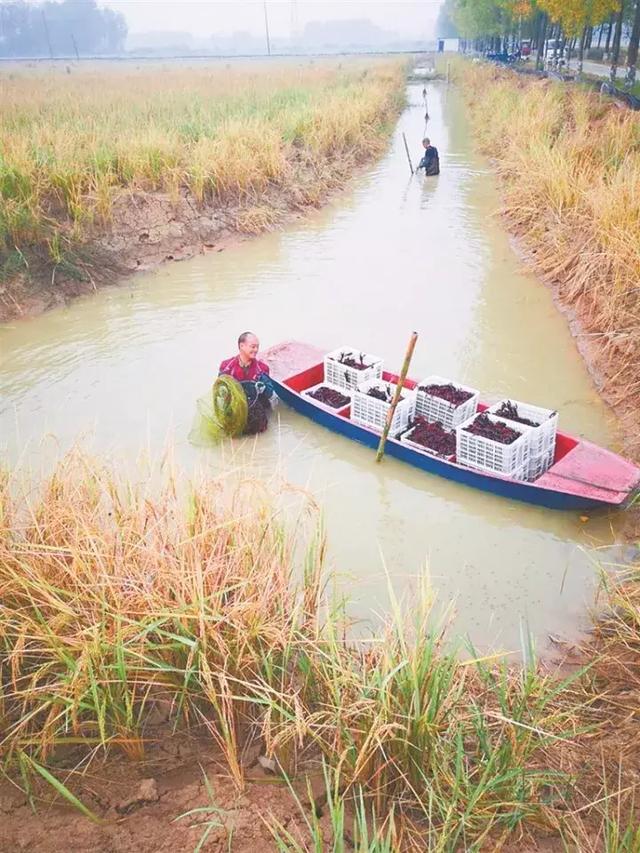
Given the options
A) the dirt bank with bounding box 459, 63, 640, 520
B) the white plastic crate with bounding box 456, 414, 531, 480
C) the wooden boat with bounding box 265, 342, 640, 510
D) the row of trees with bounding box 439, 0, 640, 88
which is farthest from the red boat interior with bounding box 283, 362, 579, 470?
the row of trees with bounding box 439, 0, 640, 88

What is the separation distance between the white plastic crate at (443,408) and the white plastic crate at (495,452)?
1.19 feet

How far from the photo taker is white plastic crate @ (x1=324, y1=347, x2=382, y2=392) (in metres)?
6.86

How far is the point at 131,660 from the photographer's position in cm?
309

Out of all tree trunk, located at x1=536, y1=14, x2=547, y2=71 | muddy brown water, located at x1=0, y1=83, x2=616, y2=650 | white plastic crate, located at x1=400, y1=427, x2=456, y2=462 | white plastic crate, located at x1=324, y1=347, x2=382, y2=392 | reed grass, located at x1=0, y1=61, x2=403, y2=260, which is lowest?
muddy brown water, located at x1=0, y1=83, x2=616, y2=650

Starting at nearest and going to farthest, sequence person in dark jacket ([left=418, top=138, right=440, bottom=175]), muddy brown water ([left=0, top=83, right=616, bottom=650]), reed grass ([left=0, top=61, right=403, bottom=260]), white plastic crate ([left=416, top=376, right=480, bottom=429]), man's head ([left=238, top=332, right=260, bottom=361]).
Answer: muddy brown water ([left=0, top=83, right=616, bottom=650]), white plastic crate ([left=416, top=376, right=480, bottom=429]), man's head ([left=238, top=332, right=260, bottom=361]), reed grass ([left=0, top=61, right=403, bottom=260]), person in dark jacket ([left=418, top=138, right=440, bottom=175])

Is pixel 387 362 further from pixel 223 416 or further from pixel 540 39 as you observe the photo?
pixel 540 39

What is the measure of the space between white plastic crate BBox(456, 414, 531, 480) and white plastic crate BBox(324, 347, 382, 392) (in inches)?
52.4

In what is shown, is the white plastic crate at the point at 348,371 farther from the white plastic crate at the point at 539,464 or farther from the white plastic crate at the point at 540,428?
the white plastic crate at the point at 539,464

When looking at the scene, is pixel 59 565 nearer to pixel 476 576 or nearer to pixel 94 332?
pixel 476 576

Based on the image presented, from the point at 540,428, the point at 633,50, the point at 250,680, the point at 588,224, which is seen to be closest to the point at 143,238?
the point at 588,224

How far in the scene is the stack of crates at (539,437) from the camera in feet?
18.8

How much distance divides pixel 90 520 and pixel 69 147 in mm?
10449

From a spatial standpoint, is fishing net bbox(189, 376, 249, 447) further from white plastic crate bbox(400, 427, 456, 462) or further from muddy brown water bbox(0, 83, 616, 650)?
white plastic crate bbox(400, 427, 456, 462)

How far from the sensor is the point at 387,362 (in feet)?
26.9
